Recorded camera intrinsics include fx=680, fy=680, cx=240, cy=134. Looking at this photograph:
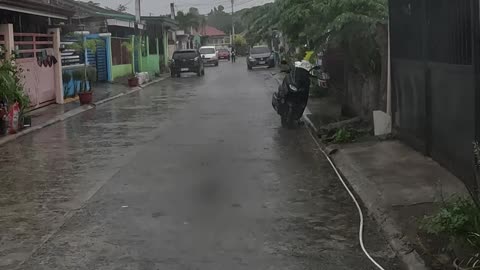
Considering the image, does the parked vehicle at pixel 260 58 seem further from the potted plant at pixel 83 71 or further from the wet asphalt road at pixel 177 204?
the wet asphalt road at pixel 177 204

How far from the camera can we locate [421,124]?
10039 mm

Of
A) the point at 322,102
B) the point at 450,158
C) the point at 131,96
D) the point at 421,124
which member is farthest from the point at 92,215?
the point at 131,96

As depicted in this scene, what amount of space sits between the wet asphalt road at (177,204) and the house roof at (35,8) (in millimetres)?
4206

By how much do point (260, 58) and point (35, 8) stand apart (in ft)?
110

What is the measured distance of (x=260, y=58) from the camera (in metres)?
51.8

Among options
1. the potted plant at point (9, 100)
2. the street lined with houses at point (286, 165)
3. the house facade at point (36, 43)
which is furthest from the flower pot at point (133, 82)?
the potted plant at point (9, 100)

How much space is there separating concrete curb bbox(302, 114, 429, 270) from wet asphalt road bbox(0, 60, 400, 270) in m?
0.13

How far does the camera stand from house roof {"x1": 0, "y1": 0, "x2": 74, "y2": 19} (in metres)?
17.2

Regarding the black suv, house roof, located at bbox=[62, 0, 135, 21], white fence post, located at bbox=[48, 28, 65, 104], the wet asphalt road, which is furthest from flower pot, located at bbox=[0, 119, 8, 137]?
the black suv

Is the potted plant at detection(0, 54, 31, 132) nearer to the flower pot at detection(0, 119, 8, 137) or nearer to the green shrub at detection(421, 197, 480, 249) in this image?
the flower pot at detection(0, 119, 8, 137)

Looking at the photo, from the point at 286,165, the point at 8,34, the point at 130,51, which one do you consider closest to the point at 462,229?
the point at 286,165

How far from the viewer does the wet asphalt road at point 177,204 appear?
5.97 m

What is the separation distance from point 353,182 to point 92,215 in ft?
11.4

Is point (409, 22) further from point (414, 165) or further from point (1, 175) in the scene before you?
point (1, 175)
